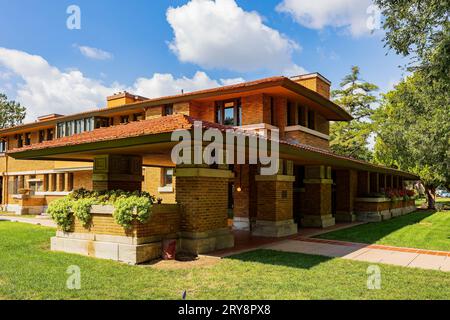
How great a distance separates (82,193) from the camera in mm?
11141

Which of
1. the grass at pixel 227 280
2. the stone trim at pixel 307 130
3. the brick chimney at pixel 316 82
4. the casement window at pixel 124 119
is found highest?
the brick chimney at pixel 316 82

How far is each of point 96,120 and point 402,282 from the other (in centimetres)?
2052

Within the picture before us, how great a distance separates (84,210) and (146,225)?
204 cm

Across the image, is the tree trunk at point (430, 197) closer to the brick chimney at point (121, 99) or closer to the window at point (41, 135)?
the brick chimney at point (121, 99)

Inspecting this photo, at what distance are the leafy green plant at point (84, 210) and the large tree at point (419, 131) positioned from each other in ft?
41.0

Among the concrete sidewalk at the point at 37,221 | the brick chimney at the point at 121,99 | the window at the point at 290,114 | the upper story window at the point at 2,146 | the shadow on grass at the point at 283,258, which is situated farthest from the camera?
the upper story window at the point at 2,146

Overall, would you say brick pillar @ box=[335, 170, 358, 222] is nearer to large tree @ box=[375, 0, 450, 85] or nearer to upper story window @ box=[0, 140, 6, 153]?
large tree @ box=[375, 0, 450, 85]

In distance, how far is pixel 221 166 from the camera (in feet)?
35.9

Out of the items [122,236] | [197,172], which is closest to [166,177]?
[197,172]

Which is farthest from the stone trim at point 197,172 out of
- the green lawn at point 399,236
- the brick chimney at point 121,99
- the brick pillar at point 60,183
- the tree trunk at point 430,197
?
the tree trunk at point 430,197

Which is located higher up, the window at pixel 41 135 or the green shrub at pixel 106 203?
the window at pixel 41 135

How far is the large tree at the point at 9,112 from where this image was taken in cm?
4815
